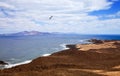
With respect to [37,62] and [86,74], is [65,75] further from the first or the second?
[37,62]

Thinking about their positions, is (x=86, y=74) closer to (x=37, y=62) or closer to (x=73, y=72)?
(x=73, y=72)

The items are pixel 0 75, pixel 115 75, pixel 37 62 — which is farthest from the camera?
pixel 37 62

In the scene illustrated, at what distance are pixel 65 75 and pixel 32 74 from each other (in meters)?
4.15

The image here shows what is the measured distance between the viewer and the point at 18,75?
2761cm

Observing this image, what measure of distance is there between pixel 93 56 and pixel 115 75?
938 inches

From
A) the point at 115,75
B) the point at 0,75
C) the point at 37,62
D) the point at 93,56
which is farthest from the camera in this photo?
the point at 93,56

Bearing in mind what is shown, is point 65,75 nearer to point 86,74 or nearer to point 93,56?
point 86,74

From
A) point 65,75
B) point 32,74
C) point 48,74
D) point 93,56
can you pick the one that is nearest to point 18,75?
point 32,74

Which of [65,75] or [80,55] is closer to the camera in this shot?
[65,75]

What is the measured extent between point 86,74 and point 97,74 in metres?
1.72

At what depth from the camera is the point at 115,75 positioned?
96.8 feet

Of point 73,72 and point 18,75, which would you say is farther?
point 73,72

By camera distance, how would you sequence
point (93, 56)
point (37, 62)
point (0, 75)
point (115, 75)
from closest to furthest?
point (0, 75) < point (115, 75) < point (37, 62) < point (93, 56)

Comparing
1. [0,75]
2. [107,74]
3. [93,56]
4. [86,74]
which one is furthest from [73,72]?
[93,56]
